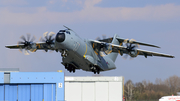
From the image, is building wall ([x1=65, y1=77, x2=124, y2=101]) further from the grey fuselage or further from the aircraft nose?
the aircraft nose

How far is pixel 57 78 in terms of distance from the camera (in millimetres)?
24688

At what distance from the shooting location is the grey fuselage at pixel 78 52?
3116 centimetres

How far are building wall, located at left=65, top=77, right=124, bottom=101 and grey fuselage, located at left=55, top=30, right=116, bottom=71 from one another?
72.1 inches

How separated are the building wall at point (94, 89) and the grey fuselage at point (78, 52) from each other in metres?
1.83

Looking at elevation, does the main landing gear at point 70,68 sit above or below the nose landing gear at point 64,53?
below

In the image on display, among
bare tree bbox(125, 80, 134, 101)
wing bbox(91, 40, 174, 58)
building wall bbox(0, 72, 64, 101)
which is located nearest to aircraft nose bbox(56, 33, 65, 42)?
building wall bbox(0, 72, 64, 101)

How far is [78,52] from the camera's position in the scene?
109 feet

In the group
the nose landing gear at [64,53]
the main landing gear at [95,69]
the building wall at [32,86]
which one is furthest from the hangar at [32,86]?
the main landing gear at [95,69]

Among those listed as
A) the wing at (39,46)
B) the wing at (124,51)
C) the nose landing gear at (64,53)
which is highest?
the wing at (39,46)

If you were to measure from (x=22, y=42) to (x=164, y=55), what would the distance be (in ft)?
54.1

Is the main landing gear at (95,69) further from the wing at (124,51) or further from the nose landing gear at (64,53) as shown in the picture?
the nose landing gear at (64,53)

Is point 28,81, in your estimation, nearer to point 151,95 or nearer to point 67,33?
point 67,33

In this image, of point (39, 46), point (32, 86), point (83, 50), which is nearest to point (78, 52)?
point (83, 50)

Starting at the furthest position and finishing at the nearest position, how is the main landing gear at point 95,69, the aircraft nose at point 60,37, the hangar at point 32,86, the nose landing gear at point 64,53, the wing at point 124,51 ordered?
the main landing gear at point 95,69 < the wing at point 124,51 < the nose landing gear at point 64,53 < the aircraft nose at point 60,37 < the hangar at point 32,86
